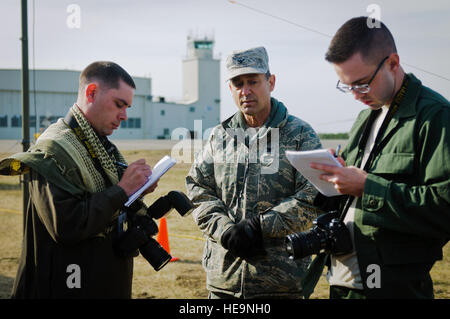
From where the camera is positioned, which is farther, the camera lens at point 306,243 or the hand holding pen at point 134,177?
the hand holding pen at point 134,177

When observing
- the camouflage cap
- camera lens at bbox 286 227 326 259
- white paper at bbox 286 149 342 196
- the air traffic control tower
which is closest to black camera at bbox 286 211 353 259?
camera lens at bbox 286 227 326 259

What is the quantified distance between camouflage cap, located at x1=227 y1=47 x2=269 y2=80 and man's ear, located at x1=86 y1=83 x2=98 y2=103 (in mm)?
954

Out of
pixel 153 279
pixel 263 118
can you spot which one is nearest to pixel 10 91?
pixel 153 279

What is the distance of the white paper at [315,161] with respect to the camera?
7.36ft

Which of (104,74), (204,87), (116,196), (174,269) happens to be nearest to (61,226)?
(116,196)

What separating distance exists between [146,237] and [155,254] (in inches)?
5.0

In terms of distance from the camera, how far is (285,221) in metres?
3.01

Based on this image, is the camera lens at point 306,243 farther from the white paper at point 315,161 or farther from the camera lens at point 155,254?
the camera lens at point 155,254

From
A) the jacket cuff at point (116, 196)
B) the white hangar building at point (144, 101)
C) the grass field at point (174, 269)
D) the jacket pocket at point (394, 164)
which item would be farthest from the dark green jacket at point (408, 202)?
the white hangar building at point (144, 101)

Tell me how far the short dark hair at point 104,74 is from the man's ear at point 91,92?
0.05 metres

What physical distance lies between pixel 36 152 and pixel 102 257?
0.74m

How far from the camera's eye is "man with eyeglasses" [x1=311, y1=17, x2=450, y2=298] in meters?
2.13

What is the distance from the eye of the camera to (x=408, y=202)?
84.0 inches
